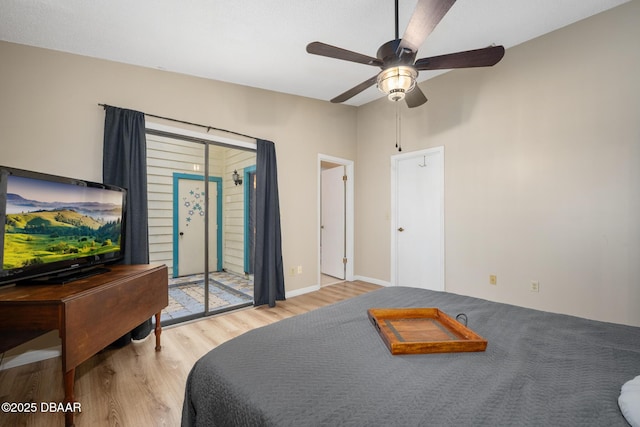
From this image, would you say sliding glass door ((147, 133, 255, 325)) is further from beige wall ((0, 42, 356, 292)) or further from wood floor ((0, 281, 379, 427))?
wood floor ((0, 281, 379, 427))

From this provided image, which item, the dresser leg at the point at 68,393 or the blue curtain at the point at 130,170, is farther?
the blue curtain at the point at 130,170

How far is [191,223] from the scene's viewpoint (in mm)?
3936

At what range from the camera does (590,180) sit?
2.52 m

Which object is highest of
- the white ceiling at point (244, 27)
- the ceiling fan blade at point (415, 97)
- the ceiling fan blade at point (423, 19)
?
the white ceiling at point (244, 27)

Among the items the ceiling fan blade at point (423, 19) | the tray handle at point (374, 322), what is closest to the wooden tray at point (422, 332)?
the tray handle at point (374, 322)

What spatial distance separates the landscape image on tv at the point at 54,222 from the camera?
1.56 meters

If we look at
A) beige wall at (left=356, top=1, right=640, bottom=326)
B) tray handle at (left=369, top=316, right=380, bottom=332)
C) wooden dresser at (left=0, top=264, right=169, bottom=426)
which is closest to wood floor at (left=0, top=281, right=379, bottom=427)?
wooden dresser at (left=0, top=264, right=169, bottom=426)

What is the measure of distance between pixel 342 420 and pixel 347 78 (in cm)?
339

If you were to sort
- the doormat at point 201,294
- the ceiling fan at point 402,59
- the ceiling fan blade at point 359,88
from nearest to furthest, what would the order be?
the ceiling fan at point 402,59 < the ceiling fan blade at point 359,88 < the doormat at point 201,294

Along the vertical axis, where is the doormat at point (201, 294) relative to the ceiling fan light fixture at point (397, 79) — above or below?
below

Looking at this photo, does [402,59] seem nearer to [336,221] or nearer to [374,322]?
[374,322]

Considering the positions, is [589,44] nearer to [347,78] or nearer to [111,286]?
[347,78]

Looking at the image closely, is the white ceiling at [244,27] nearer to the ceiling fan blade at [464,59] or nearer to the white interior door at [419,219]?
the ceiling fan blade at [464,59]

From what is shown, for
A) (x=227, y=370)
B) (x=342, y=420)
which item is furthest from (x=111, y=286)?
(x=342, y=420)
